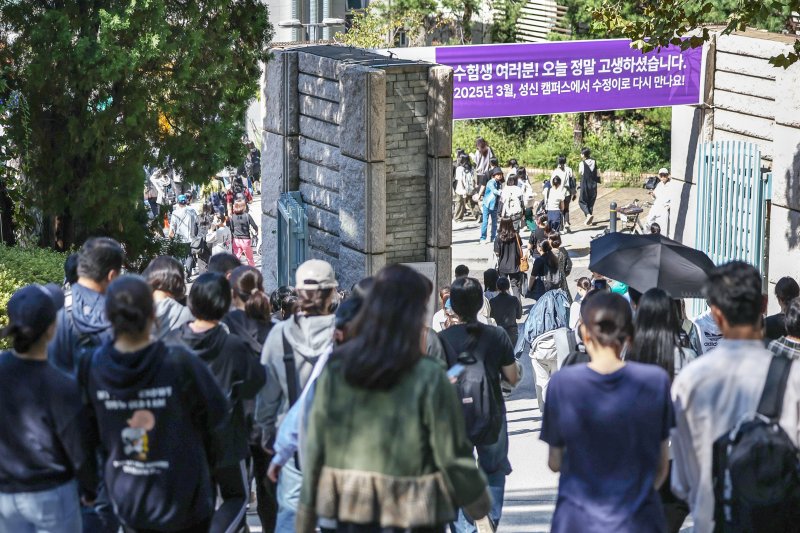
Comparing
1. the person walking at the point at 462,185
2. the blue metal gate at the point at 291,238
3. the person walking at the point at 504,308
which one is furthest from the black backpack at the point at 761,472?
the person walking at the point at 462,185

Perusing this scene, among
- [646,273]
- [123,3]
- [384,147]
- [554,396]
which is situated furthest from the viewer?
[384,147]

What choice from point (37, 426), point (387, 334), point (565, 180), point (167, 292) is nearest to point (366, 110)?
point (167, 292)

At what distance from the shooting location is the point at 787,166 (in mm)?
14094

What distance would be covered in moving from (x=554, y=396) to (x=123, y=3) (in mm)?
8048

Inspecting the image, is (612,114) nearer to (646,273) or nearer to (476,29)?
(476,29)

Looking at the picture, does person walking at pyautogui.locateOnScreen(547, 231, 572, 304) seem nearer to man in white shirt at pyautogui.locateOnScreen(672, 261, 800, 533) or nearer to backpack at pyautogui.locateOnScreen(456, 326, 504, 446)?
backpack at pyautogui.locateOnScreen(456, 326, 504, 446)

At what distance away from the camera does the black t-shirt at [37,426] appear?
5.00m

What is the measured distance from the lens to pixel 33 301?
200 inches

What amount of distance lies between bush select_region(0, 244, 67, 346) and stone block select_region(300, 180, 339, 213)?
148 inches

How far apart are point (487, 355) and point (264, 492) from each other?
4.30 feet

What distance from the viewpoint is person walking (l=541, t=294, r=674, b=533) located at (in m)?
4.81

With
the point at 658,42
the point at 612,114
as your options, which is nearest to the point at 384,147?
the point at 658,42

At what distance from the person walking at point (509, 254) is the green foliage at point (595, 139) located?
11.5 m

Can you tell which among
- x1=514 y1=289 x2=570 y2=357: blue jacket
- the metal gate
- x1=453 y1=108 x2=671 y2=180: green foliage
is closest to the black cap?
x1=514 y1=289 x2=570 y2=357: blue jacket
